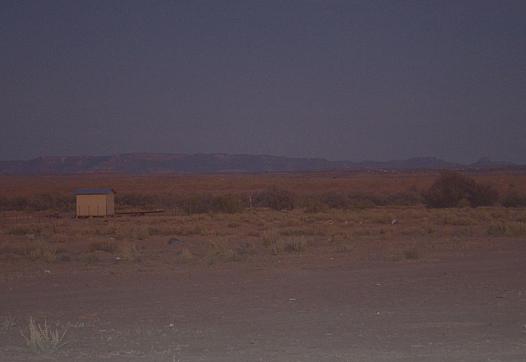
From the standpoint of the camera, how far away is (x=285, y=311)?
15492mm

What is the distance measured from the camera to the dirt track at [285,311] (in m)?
11.4

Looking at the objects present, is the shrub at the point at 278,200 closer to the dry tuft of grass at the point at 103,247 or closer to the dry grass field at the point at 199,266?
the dry grass field at the point at 199,266

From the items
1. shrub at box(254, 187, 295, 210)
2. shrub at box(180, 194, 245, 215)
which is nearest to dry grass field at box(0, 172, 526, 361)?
shrub at box(180, 194, 245, 215)

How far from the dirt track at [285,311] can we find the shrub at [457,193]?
42783 millimetres

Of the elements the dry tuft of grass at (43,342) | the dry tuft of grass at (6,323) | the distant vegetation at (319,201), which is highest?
the dry tuft of grass at (43,342)

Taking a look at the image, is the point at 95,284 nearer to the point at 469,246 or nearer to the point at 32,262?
the point at 32,262

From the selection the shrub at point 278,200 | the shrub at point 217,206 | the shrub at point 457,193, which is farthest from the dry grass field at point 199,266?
the shrub at point 278,200

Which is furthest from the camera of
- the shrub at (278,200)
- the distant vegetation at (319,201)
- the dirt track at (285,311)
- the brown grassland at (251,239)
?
the shrub at (278,200)

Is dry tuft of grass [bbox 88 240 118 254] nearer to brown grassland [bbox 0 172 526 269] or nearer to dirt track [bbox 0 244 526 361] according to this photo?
brown grassland [bbox 0 172 526 269]

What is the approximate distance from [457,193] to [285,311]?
5411 cm

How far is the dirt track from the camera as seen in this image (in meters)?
11.4

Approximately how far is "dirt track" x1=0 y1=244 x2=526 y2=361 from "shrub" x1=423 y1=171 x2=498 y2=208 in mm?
42783

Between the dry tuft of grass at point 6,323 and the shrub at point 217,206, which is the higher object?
the dry tuft of grass at point 6,323

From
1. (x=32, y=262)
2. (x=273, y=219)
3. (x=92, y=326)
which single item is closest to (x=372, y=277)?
(x=92, y=326)
